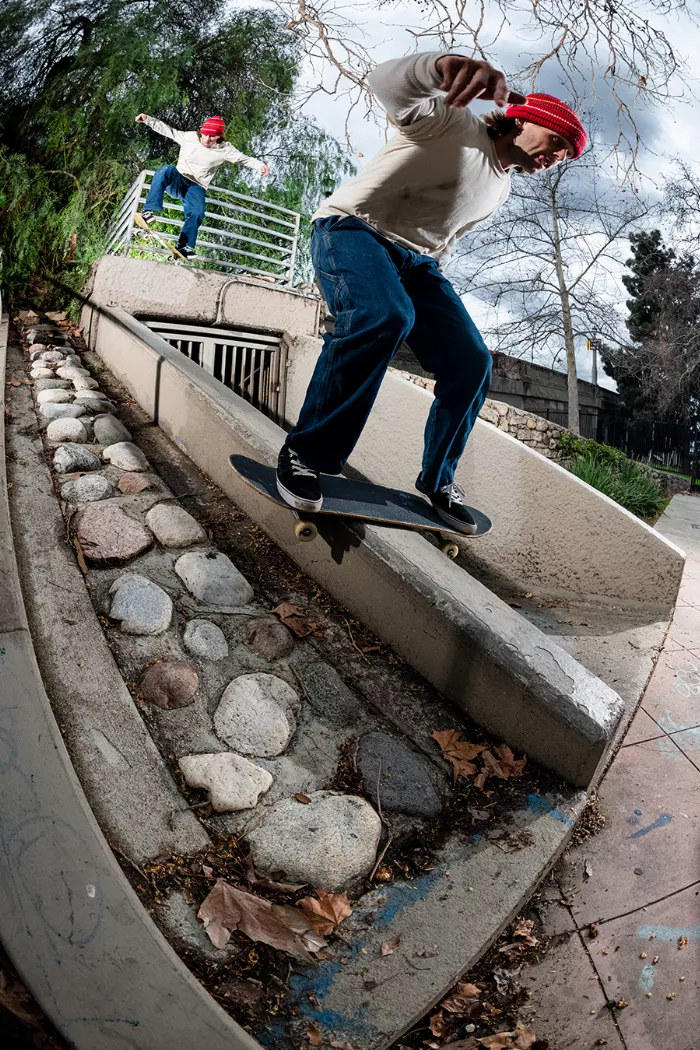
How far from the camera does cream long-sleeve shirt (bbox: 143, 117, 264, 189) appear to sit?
805cm

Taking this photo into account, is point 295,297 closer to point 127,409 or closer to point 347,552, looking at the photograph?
point 127,409

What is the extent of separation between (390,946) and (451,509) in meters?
1.98

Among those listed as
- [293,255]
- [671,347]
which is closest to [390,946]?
[293,255]

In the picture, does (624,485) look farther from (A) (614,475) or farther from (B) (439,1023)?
(B) (439,1023)

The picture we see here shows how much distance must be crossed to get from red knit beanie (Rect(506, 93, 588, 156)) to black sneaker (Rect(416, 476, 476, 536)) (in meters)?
1.55

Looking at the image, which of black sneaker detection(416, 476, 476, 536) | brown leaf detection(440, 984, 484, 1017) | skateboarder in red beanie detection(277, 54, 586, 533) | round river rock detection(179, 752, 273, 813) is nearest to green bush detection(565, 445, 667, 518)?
black sneaker detection(416, 476, 476, 536)

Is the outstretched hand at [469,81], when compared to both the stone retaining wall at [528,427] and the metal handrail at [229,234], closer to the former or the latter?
the stone retaining wall at [528,427]

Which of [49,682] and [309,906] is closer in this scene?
[309,906]

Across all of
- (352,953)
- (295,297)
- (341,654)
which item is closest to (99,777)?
(352,953)

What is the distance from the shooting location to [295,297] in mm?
9000

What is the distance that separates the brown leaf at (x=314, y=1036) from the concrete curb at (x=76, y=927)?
209 millimetres

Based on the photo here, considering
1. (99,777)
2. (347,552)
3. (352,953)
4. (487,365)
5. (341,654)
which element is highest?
(487,365)

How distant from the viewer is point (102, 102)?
34.7 feet

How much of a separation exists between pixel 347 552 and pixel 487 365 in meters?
1.08
